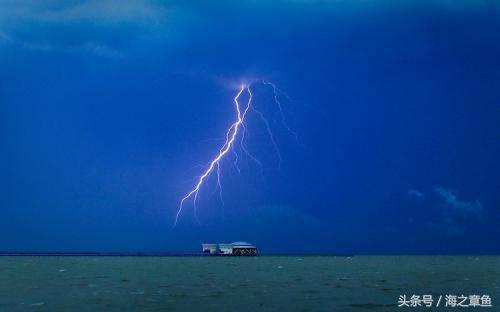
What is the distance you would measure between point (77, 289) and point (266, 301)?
20.5 meters

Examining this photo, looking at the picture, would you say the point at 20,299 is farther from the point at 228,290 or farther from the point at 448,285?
the point at 448,285

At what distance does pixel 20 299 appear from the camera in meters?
49.5

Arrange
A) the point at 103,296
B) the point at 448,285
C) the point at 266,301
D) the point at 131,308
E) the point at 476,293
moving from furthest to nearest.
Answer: the point at 448,285
the point at 476,293
the point at 103,296
the point at 266,301
the point at 131,308

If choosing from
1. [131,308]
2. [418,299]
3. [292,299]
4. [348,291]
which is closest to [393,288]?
[348,291]

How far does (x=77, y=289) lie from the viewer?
60.0 m

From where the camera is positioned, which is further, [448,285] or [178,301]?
[448,285]

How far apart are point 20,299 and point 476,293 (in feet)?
117

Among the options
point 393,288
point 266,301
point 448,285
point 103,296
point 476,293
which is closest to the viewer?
point 266,301

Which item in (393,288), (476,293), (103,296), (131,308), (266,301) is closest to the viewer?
(131,308)

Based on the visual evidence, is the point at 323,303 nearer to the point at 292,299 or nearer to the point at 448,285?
the point at 292,299

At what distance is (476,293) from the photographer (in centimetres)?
5641

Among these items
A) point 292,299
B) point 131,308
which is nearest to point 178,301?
point 131,308

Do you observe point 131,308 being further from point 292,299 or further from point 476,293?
point 476,293

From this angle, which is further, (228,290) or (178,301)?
(228,290)
